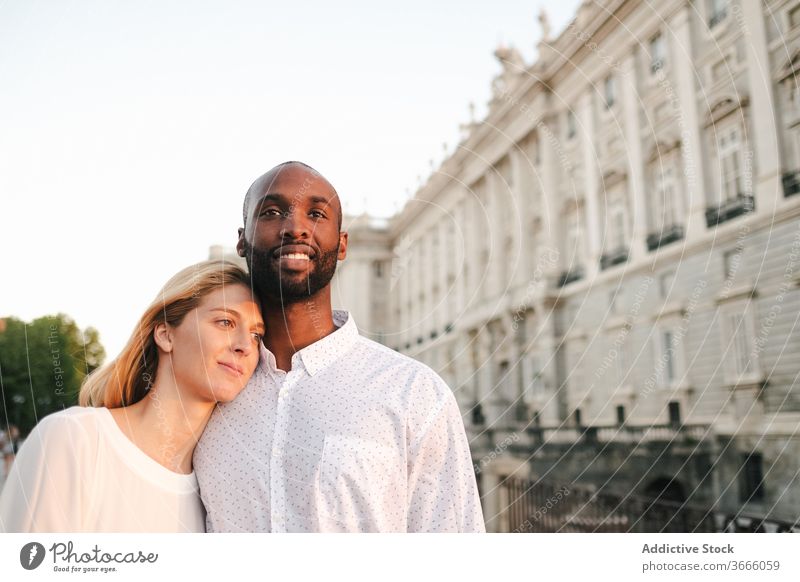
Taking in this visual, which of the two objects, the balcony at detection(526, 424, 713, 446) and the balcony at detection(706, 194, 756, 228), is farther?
the balcony at detection(526, 424, 713, 446)

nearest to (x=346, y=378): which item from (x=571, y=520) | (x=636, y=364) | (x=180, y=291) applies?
(x=180, y=291)

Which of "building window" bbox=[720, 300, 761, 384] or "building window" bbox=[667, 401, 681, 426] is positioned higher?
"building window" bbox=[720, 300, 761, 384]

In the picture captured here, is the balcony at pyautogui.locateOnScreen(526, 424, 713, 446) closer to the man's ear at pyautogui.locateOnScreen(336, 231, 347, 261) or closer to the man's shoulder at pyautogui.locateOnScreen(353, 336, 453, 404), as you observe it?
the man's shoulder at pyautogui.locateOnScreen(353, 336, 453, 404)

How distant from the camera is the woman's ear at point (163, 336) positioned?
206 centimetres

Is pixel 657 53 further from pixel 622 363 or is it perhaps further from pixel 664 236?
pixel 622 363

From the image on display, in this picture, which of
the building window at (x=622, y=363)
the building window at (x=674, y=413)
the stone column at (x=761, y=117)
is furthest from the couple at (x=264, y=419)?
the building window at (x=622, y=363)

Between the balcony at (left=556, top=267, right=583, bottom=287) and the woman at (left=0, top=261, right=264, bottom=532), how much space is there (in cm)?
376

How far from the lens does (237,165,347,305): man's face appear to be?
1.98m

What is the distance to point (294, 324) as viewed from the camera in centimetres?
209

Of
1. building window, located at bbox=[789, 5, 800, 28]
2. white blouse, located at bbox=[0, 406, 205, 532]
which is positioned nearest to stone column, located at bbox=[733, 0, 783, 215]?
building window, located at bbox=[789, 5, 800, 28]

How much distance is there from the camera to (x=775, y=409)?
13.6 ft

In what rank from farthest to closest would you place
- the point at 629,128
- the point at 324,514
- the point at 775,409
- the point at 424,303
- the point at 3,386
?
the point at 629,128
the point at 775,409
the point at 424,303
the point at 3,386
the point at 324,514
